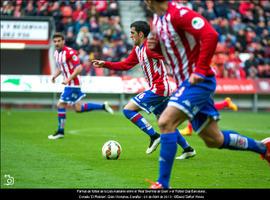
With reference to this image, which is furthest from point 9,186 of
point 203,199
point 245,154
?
point 245,154

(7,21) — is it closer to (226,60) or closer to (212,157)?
(226,60)

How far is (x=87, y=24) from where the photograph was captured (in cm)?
2753

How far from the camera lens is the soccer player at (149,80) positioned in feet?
36.2

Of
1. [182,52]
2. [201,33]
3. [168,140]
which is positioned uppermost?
[201,33]

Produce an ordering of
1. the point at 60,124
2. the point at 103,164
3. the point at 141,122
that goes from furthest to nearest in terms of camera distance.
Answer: the point at 60,124, the point at 141,122, the point at 103,164

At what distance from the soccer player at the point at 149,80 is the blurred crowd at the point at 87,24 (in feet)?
48.2

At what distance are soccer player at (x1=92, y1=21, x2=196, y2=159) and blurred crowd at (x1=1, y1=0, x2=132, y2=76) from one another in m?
14.7

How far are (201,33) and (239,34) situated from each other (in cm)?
2193

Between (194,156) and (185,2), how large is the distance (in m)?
18.3

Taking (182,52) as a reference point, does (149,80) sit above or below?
below

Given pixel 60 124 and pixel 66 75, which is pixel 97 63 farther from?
pixel 66 75

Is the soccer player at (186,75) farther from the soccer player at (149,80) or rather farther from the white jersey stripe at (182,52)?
the soccer player at (149,80)

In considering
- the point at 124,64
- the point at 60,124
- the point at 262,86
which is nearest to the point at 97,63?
the point at 124,64

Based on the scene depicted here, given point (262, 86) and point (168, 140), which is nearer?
point (168, 140)
